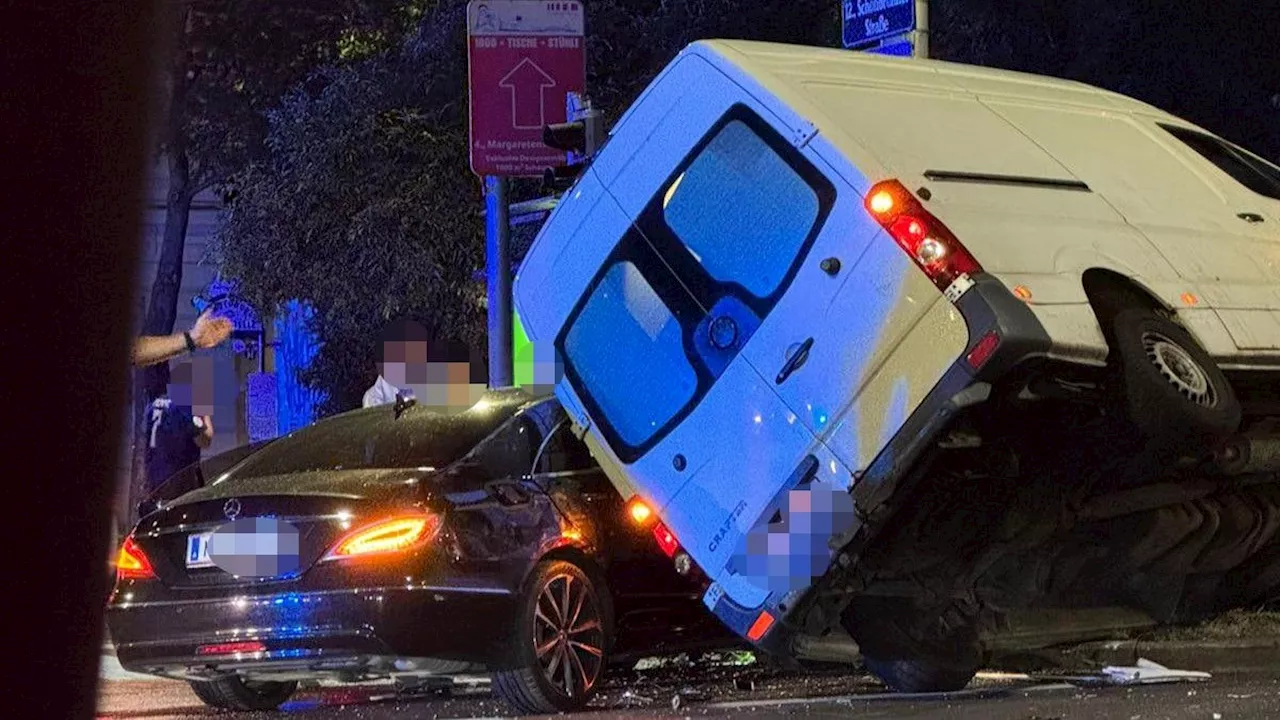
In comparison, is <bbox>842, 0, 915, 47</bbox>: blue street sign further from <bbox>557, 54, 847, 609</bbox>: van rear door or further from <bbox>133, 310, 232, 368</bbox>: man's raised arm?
<bbox>133, 310, 232, 368</bbox>: man's raised arm

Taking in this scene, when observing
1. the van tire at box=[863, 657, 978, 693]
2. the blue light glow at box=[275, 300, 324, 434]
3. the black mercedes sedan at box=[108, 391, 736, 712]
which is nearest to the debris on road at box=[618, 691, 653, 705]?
the black mercedes sedan at box=[108, 391, 736, 712]

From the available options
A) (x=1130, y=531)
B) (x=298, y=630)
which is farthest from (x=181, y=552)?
(x=1130, y=531)

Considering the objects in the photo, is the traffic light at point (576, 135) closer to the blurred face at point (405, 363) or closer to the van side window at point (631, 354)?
the blurred face at point (405, 363)

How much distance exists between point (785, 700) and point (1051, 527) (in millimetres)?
1893

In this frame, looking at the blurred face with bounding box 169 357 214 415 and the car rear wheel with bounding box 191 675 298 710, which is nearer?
the car rear wheel with bounding box 191 675 298 710

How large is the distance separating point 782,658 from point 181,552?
262 centimetres

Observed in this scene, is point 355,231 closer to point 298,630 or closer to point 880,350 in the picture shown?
point 298,630

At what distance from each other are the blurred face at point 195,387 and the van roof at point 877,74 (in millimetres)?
6091

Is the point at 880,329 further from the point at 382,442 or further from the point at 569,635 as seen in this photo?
the point at 382,442

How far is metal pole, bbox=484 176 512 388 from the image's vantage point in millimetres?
10797

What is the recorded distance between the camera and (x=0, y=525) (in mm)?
8812

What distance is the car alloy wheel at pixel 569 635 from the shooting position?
7.01 meters

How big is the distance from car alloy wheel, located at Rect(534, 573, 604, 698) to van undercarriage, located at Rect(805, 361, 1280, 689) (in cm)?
117

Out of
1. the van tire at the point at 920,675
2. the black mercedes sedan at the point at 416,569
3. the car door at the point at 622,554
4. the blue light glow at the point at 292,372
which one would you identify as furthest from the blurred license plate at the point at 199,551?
the blue light glow at the point at 292,372
